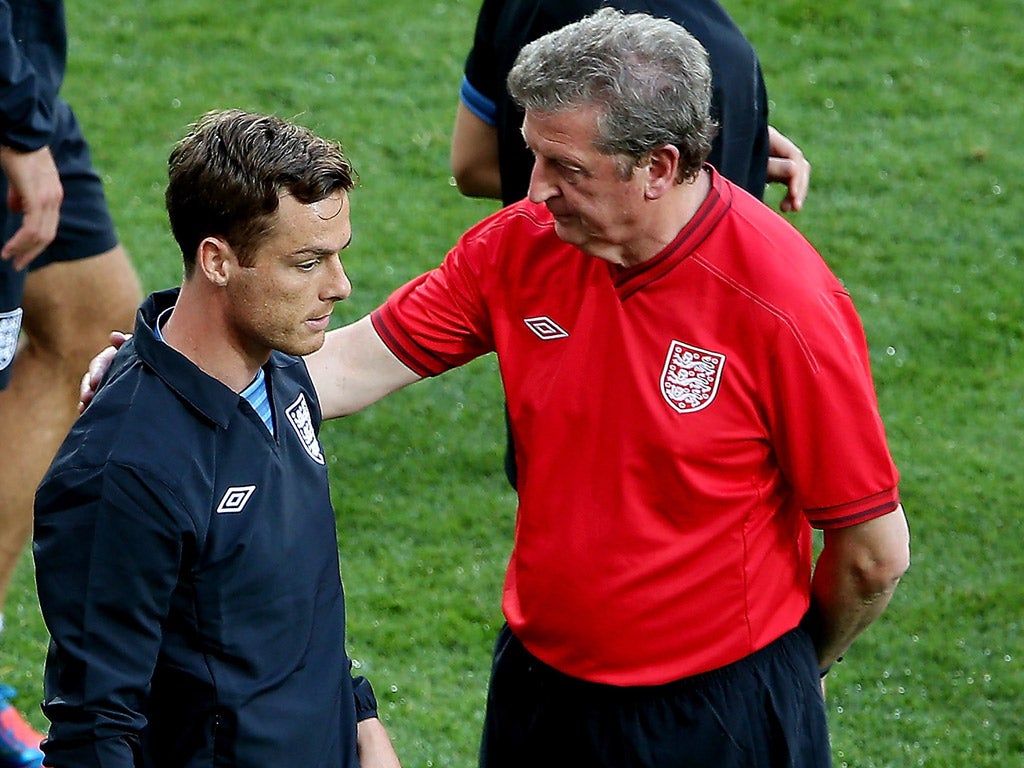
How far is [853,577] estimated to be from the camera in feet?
9.09

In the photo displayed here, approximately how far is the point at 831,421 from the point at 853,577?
37 cm

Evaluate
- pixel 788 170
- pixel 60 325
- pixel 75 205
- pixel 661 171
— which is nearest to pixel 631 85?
pixel 661 171

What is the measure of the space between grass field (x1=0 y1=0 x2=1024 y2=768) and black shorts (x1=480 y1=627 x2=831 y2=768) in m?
1.22

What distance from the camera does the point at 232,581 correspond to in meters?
2.31

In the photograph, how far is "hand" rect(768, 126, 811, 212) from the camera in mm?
3463

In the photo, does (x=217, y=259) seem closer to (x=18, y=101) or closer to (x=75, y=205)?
(x=18, y=101)

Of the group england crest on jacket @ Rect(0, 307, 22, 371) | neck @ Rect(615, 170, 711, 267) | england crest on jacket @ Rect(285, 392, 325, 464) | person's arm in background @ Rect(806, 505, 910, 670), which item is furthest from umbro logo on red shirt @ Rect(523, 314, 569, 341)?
england crest on jacket @ Rect(0, 307, 22, 371)

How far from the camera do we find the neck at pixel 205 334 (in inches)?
93.6

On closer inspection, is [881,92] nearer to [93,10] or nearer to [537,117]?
[93,10]

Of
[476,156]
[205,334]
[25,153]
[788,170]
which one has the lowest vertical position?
[25,153]

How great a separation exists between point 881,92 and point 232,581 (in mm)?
6146

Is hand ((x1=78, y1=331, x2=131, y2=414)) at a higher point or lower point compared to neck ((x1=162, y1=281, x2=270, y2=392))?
lower

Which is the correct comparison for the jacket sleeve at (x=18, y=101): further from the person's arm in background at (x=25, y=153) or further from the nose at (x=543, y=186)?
the nose at (x=543, y=186)

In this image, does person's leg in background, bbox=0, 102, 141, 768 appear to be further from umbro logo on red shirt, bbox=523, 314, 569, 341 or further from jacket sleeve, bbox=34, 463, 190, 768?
jacket sleeve, bbox=34, 463, 190, 768
